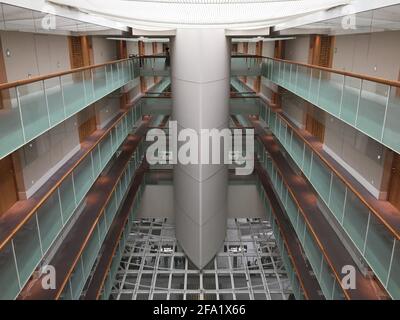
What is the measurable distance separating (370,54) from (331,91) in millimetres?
1341

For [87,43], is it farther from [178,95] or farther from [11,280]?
[11,280]

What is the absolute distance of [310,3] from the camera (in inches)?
263

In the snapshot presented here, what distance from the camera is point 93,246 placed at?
8367 mm

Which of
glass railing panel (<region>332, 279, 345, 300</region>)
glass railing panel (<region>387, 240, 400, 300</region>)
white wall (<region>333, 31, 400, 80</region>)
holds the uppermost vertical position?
white wall (<region>333, 31, 400, 80</region>)

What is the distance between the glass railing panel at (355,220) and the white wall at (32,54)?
21.0 ft

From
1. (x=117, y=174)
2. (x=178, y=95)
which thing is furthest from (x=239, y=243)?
(x=178, y=95)

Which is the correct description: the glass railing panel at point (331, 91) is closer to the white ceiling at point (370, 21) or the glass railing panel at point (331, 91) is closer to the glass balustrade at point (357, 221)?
the white ceiling at point (370, 21)

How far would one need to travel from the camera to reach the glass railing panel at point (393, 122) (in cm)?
487

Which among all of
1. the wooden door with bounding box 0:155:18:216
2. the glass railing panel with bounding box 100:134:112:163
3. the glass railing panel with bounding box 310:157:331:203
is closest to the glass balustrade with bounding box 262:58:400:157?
the glass railing panel with bounding box 310:157:331:203

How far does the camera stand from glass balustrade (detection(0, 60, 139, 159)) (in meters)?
4.75

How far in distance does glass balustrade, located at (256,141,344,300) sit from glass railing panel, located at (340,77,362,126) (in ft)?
9.72

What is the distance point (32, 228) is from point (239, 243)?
897cm

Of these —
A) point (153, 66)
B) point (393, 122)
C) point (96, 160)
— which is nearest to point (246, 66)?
point (153, 66)

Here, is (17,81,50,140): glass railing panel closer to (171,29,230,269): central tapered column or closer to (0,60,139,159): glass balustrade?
(0,60,139,159): glass balustrade
